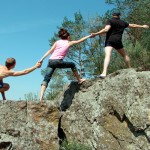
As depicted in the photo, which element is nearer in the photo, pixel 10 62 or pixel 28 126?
pixel 28 126

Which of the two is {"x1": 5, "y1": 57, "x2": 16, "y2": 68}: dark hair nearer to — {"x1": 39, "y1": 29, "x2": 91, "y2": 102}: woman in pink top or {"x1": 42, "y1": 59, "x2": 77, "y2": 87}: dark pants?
{"x1": 39, "y1": 29, "x2": 91, "y2": 102}: woman in pink top

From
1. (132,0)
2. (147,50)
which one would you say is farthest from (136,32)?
(147,50)

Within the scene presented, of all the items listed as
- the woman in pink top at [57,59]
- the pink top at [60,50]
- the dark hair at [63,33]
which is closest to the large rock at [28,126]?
the woman in pink top at [57,59]

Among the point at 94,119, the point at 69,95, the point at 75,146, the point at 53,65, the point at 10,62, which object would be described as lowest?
the point at 75,146

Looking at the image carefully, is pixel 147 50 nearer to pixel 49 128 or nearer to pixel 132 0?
pixel 132 0

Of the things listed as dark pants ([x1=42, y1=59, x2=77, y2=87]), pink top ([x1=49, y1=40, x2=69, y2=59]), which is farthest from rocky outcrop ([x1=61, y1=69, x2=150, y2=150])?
pink top ([x1=49, y1=40, x2=69, y2=59])

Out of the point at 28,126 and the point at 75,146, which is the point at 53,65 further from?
the point at 75,146

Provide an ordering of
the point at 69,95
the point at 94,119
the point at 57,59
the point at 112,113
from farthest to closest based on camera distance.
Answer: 1. the point at 69,95
2. the point at 57,59
3. the point at 94,119
4. the point at 112,113

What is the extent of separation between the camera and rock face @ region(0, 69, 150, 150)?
9.41 meters

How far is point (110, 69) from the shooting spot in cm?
2805

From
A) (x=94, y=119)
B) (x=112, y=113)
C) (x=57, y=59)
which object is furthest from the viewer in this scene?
(x=57, y=59)

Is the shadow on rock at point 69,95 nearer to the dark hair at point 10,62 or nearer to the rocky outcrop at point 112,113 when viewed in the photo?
the rocky outcrop at point 112,113

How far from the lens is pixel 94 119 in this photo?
33.0ft

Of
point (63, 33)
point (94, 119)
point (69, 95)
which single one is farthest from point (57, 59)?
point (94, 119)
